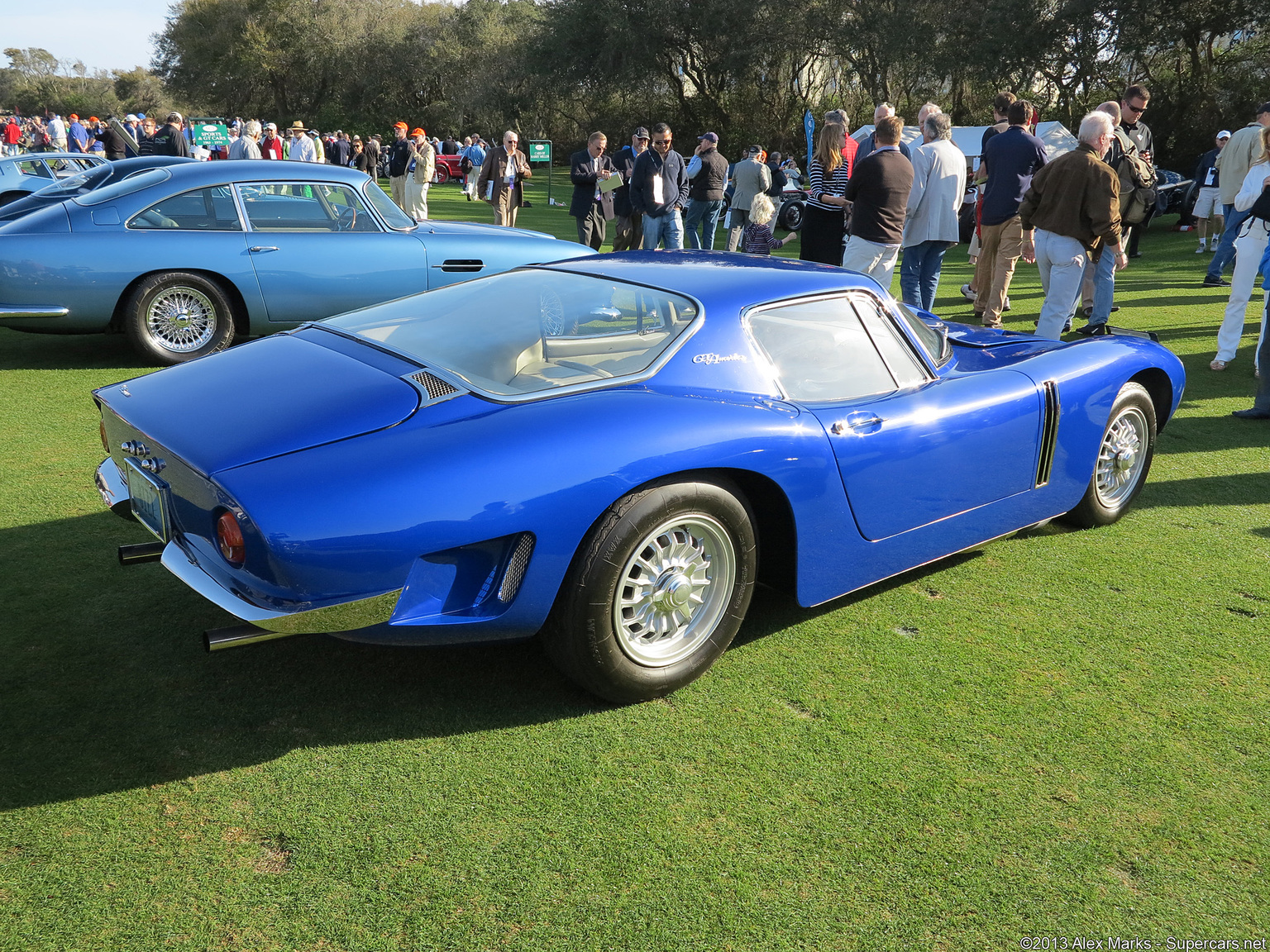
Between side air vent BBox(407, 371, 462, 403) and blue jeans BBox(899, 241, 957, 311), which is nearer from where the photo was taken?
side air vent BBox(407, 371, 462, 403)

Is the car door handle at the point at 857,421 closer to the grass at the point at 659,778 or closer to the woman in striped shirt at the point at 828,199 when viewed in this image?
the grass at the point at 659,778

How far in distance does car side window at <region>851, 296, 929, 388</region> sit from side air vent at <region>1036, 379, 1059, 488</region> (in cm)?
58

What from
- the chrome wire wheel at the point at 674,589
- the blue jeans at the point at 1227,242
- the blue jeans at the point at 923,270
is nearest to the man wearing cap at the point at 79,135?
the blue jeans at the point at 923,270

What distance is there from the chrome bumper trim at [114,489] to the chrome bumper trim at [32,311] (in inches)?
149

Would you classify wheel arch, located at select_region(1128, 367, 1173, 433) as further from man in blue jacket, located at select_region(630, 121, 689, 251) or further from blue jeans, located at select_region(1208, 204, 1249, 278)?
man in blue jacket, located at select_region(630, 121, 689, 251)

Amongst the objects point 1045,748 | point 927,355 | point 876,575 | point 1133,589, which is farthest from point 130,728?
point 1133,589

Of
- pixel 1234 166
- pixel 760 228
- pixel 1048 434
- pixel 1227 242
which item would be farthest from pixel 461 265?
pixel 1227 242

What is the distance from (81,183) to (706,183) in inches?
261

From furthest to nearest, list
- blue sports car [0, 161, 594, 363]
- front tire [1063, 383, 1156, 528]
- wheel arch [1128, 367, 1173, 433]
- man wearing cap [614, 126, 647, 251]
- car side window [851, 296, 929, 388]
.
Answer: man wearing cap [614, 126, 647, 251] < blue sports car [0, 161, 594, 363] < wheel arch [1128, 367, 1173, 433] < front tire [1063, 383, 1156, 528] < car side window [851, 296, 929, 388]

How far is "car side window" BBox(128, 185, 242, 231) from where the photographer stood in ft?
22.2

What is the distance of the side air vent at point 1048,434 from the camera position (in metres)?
3.88

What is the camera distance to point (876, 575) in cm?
346

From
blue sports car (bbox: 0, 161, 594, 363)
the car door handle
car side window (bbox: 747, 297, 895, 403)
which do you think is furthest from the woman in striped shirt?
the car door handle

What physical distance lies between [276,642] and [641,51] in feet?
118
